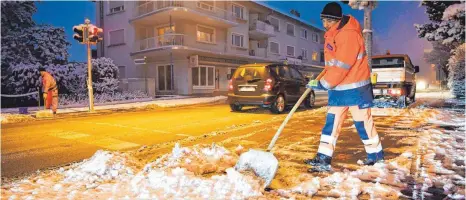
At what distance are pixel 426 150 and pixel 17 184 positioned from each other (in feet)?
16.9

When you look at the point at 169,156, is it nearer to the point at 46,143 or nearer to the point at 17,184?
the point at 17,184

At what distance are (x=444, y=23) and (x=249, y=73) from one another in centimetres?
849

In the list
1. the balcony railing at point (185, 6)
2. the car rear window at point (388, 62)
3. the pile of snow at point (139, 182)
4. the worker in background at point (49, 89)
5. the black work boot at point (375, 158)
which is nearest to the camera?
the pile of snow at point (139, 182)

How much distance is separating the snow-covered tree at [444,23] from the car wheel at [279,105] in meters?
6.48

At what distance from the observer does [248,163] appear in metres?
3.39

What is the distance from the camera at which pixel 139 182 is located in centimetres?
329

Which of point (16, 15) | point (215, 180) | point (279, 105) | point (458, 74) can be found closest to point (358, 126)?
point (215, 180)

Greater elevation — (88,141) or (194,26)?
(194,26)

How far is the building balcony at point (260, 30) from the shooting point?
32.1 metres

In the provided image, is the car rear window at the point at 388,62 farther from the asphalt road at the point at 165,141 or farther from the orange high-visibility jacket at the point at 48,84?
the orange high-visibility jacket at the point at 48,84

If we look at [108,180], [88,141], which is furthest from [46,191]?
[88,141]

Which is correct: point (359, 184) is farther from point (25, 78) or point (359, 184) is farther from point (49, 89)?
point (25, 78)

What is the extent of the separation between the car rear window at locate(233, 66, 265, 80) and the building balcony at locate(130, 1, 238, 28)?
43.9 feet

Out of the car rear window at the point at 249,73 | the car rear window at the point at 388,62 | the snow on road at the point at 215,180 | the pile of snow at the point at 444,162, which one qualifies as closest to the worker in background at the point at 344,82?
the snow on road at the point at 215,180
